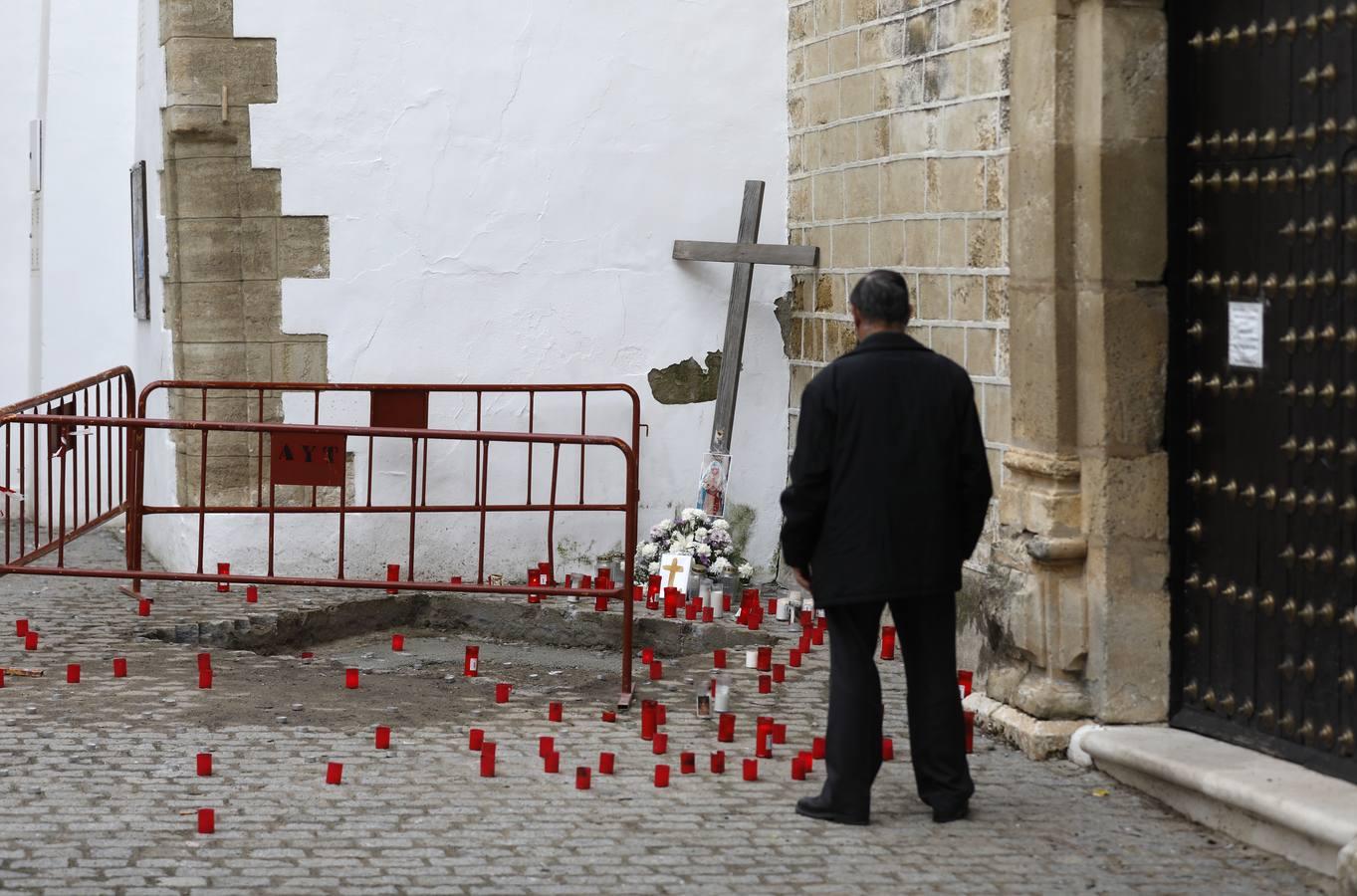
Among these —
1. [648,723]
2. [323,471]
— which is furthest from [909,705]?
[323,471]

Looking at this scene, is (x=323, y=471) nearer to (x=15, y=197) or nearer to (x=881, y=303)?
(x=881, y=303)

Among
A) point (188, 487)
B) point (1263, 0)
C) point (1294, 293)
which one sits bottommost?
point (188, 487)

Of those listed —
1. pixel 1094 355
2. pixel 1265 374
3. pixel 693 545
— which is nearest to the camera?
pixel 1265 374

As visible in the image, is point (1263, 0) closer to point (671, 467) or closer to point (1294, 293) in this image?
point (1294, 293)

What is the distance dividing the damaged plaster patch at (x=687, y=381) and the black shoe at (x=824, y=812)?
4.50m

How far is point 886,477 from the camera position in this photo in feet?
18.0

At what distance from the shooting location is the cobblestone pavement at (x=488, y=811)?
5066 millimetres

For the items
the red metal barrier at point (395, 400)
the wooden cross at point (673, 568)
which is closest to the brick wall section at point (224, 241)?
the red metal barrier at point (395, 400)

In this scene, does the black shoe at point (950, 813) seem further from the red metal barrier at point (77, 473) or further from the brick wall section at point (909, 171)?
the red metal barrier at point (77, 473)

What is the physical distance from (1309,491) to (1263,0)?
1574 millimetres

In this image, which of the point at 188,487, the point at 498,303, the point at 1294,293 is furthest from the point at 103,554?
the point at 1294,293

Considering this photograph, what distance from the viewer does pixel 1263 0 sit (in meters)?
5.88

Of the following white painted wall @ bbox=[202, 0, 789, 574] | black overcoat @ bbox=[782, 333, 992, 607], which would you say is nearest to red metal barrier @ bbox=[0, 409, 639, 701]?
white painted wall @ bbox=[202, 0, 789, 574]

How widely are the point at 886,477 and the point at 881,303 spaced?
53 cm
